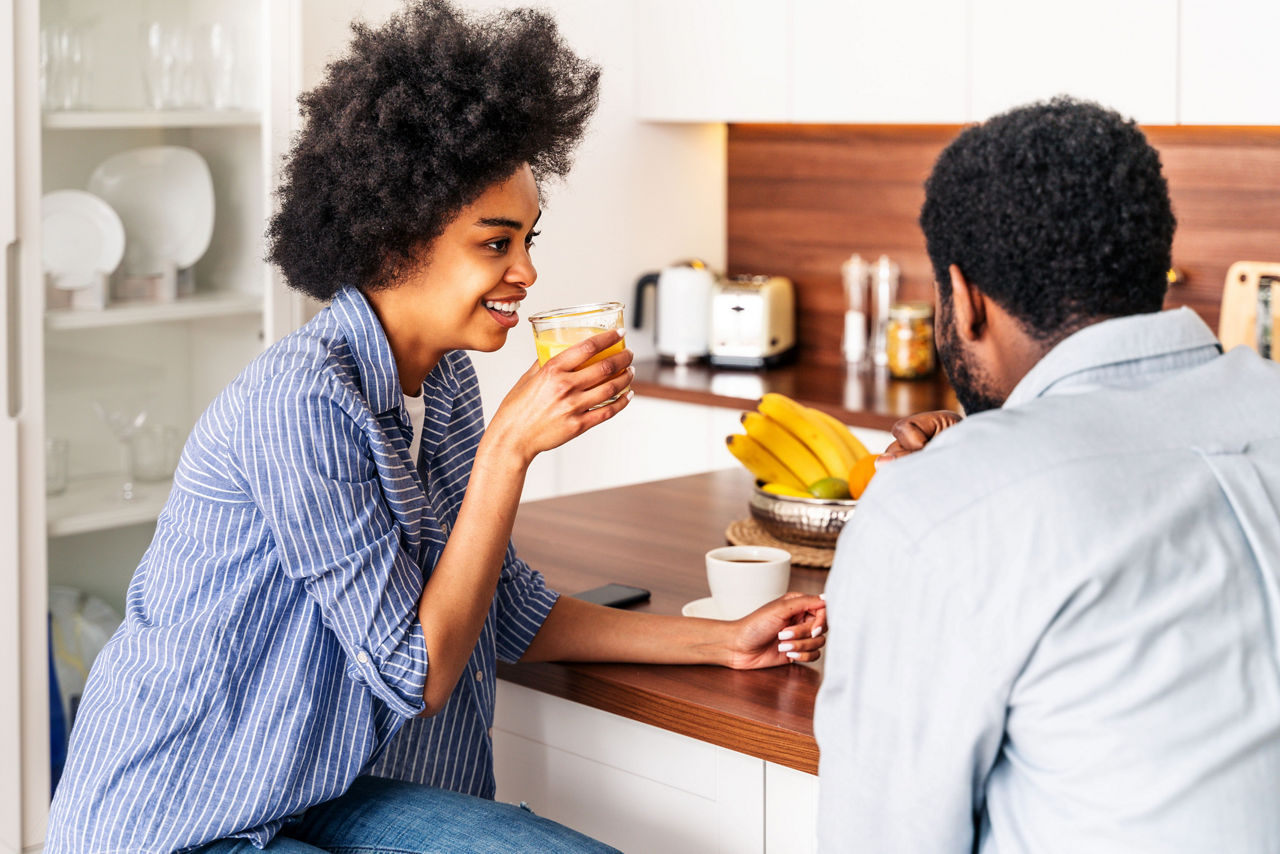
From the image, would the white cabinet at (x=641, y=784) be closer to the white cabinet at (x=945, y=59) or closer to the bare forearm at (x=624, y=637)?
the bare forearm at (x=624, y=637)

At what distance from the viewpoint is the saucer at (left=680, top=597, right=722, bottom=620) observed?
5.10 feet

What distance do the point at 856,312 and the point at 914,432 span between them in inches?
82.7

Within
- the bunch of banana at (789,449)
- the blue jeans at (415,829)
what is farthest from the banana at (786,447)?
the blue jeans at (415,829)

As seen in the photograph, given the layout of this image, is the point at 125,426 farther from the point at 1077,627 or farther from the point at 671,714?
the point at 1077,627

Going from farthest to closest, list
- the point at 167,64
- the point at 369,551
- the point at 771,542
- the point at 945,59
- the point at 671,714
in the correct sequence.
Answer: the point at 945,59 → the point at 167,64 → the point at 771,542 → the point at 671,714 → the point at 369,551

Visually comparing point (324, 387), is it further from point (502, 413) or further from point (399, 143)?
point (399, 143)

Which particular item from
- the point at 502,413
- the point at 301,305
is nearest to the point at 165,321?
the point at 301,305

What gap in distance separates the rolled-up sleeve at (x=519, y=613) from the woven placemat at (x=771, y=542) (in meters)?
0.38

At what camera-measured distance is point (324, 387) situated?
4.24 feet

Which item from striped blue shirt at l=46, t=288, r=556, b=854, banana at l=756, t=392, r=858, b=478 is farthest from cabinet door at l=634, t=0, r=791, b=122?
striped blue shirt at l=46, t=288, r=556, b=854

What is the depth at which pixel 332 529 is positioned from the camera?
126 cm

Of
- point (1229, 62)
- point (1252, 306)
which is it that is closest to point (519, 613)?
point (1229, 62)

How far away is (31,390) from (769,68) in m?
1.87

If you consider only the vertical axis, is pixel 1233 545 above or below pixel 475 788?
above
